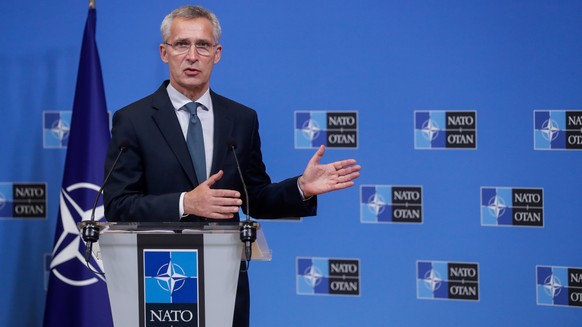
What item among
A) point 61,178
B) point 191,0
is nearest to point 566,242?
point 191,0

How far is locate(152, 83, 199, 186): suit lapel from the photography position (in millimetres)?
2467

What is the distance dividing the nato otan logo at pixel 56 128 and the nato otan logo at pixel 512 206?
228 cm

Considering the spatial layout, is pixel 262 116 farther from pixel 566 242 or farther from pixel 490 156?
pixel 566 242

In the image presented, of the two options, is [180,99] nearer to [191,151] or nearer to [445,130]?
[191,151]

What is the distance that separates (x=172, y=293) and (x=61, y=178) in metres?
2.60

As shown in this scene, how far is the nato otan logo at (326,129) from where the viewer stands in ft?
13.3

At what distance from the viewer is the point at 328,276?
13.6 feet

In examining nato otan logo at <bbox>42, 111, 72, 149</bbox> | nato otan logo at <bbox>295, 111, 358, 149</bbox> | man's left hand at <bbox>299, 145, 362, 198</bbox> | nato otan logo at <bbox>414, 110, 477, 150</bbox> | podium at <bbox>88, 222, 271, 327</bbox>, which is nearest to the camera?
podium at <bbox>88, 222, 271, 327</bbox>

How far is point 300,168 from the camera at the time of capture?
4.13 m

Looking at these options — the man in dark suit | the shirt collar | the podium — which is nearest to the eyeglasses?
the man in dark suit

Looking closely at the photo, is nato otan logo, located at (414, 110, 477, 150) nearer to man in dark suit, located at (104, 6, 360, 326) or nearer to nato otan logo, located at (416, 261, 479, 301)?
nato otan logo, located at (416, 261, 479, 301)

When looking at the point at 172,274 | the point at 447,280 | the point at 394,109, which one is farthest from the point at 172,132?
the point at 447,280

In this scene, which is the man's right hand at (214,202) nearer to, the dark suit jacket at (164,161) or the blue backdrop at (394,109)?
the dark suit jacket at (164,161)

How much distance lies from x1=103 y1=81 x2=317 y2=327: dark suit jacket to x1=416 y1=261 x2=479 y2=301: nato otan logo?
1636mm
